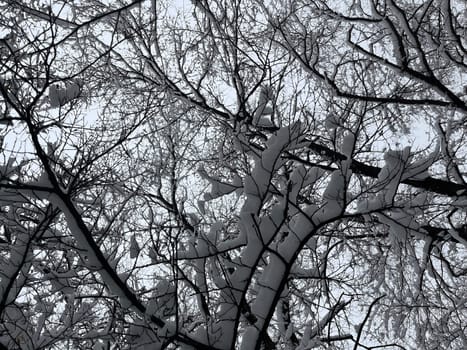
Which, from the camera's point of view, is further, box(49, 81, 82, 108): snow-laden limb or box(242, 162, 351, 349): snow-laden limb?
box(49, 81, 82, 108): snow-laden limb

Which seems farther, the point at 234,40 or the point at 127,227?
the point at 234,40

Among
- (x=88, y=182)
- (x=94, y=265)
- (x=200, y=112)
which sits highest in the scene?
(x=200, y=112)

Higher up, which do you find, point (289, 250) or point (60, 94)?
point (60, 94)

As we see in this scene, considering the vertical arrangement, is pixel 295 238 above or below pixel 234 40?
below

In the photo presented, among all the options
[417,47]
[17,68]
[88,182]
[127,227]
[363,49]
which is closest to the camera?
[17,68]

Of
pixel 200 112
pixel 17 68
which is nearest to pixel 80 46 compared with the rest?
pixel 200 112

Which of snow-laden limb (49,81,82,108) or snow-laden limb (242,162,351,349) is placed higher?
snow-laden limb (49,81,82,108)

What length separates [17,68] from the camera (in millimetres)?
3631

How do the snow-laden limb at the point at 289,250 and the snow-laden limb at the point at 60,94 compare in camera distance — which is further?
the snow-laden limb at the point at 60,94

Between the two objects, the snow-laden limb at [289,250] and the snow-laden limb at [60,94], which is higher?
the snow-laden limb at [60,94]

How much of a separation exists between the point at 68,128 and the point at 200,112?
3.30 metres

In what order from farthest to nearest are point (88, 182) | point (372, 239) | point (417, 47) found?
point (372, 239) < point (417, 47) < point (88, 182)

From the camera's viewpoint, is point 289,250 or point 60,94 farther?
point 60,94

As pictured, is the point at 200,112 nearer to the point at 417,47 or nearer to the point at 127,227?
the point at 127,227
